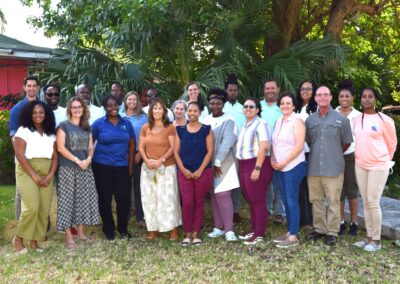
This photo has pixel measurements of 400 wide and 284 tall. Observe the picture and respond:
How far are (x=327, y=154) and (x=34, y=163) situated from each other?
3.24m

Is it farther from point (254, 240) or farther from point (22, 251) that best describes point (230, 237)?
point (22, 251)

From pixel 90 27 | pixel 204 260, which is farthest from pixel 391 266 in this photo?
pixel 90 27

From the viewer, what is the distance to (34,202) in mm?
5316

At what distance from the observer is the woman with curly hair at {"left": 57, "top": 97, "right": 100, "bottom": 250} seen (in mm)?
5477

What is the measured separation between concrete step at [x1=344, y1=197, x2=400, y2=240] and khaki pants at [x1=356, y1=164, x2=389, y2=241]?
72 centimetres

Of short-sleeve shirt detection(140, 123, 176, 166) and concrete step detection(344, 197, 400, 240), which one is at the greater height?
short-sleeve shirt detection(140, 123, 176, 166)

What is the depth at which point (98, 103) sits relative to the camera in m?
6.82

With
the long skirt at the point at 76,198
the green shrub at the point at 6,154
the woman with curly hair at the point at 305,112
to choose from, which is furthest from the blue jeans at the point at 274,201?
the green shrub at the point at 6,154

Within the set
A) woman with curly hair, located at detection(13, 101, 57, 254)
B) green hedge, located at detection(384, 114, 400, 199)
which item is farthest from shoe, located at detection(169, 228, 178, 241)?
green hedge, located at detection(384, 114, 400, 199)

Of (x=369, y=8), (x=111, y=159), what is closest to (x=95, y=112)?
(x=111, y=159)

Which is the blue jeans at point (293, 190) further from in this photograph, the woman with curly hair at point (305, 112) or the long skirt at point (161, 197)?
the long skirt at point (161, 197)

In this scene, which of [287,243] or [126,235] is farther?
[126,235]

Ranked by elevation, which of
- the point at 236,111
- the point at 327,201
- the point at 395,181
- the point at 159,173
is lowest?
the point at 395,181

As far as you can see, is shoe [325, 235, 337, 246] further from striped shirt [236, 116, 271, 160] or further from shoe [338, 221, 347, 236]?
striped shirt [236, 116, 271, 160]
